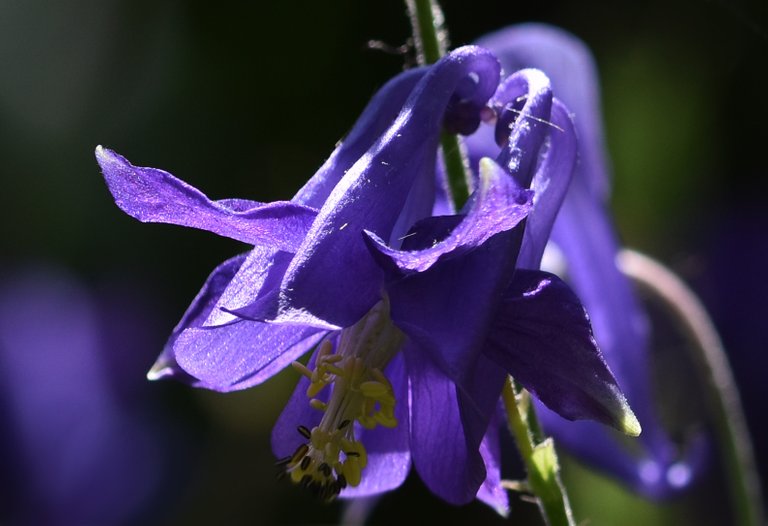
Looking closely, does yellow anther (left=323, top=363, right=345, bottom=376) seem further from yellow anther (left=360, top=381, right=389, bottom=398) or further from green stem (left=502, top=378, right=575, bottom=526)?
green stem (left=502, top=378, right=575, bottom=526)

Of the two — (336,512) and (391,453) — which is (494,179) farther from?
(336,512)

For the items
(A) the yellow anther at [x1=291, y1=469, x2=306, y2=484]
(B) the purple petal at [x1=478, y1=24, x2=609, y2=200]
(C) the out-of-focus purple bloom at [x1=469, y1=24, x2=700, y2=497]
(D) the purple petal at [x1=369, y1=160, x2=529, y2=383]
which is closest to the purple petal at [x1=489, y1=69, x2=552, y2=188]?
(D) the purple petal at [x1=369, y1=160, x2=529, y2=383]

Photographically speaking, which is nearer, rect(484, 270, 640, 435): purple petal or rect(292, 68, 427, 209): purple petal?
rect(484, 270, 640, 435): purple petal

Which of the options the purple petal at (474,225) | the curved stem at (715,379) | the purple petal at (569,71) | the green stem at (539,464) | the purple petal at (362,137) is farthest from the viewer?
the purple petal at (569,71)

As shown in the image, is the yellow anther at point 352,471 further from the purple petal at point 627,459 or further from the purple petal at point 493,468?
the purple petal at point 627,459

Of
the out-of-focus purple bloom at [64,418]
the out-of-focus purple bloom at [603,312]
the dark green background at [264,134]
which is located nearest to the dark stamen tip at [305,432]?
the out-of-focus purple bloom at [603,312]
